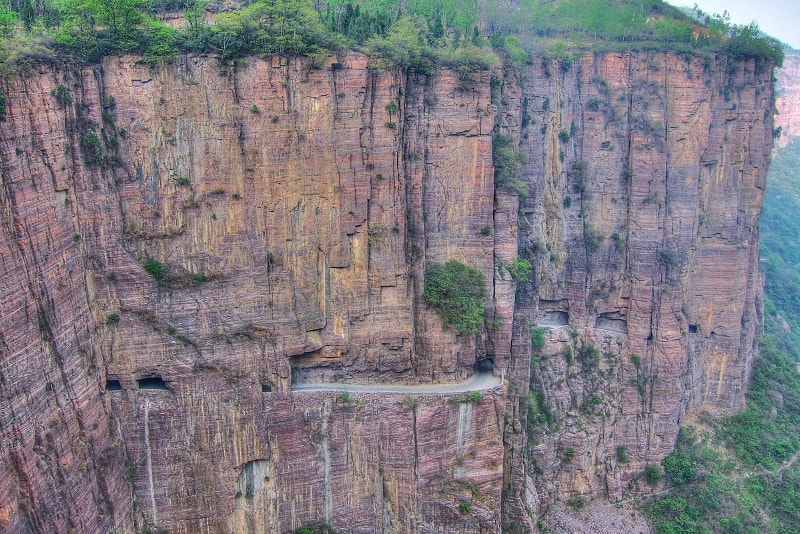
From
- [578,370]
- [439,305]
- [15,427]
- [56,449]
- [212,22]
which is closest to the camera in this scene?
[15,427]

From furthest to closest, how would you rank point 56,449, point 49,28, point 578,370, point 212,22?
point 578,370
point 212,22
point 49,28
point 56,449

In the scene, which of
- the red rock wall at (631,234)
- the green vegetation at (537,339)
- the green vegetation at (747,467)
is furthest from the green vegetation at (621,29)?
the green vegetation at (747,467)

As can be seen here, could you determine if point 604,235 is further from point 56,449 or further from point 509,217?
point 56,449

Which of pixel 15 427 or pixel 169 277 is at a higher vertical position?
pixel 169 277

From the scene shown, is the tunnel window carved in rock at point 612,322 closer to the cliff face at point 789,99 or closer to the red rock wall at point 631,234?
the red rock wall at point 631,234

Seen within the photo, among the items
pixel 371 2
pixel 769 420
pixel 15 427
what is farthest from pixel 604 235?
pixel 15 427

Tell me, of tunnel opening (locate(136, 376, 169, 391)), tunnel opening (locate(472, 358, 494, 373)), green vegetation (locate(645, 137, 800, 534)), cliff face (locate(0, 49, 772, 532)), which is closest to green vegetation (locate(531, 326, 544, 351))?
cliff face (locate(0, 49, 772, 532))

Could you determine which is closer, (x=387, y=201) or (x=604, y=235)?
(x=387, y=201)
